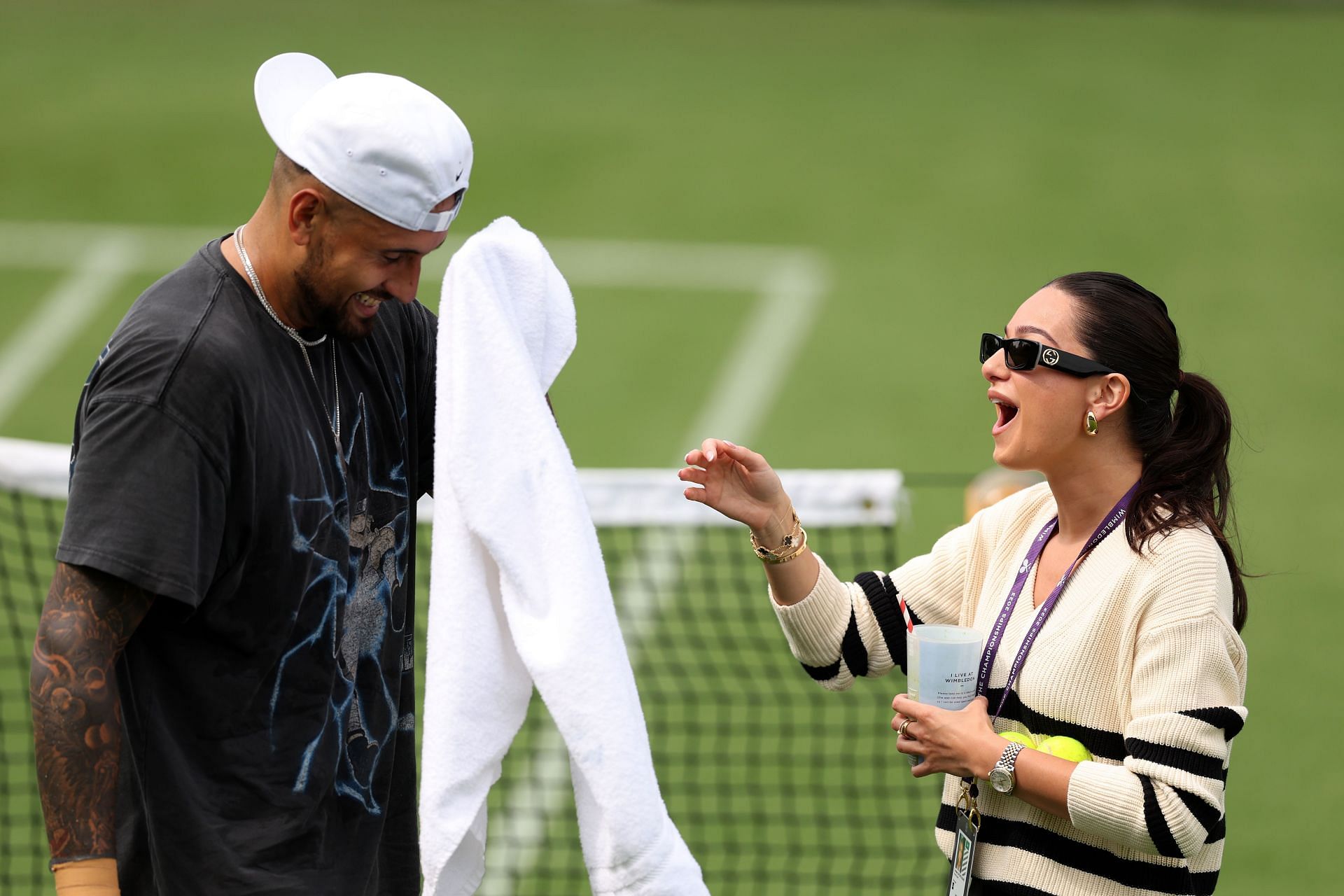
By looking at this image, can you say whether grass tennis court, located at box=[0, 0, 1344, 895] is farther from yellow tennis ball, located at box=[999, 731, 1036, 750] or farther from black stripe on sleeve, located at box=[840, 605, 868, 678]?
yellow tennis ball, located at box=[999, 731, 1036, 750]

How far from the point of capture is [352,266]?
3.04 m

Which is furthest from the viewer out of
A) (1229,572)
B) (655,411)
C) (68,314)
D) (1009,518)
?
(68,314)

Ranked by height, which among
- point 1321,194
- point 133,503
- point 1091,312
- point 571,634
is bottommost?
point 571,634

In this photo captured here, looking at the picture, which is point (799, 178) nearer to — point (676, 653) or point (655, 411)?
point (655, 411)

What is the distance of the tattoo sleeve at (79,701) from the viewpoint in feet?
9.32

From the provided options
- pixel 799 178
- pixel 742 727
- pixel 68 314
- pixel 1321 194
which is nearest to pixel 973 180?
pixel 799 178

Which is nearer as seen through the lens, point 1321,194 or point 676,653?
point 676,653

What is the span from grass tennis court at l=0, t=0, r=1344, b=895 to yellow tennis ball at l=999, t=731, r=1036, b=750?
4.35 metres

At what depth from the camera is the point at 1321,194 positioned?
14.5 metres

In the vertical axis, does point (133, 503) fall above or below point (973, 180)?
below

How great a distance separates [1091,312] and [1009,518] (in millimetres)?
515

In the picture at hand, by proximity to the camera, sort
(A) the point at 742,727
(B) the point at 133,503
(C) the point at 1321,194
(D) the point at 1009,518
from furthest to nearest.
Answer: (C) the point at 1321,194, (A) the point at 742,727, (D) the point at 1009,518, (B) the point at 133,503

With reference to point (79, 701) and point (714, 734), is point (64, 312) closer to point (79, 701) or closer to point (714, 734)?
point (714, 734)

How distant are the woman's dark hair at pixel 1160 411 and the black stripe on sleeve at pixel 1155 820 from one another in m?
0.46
